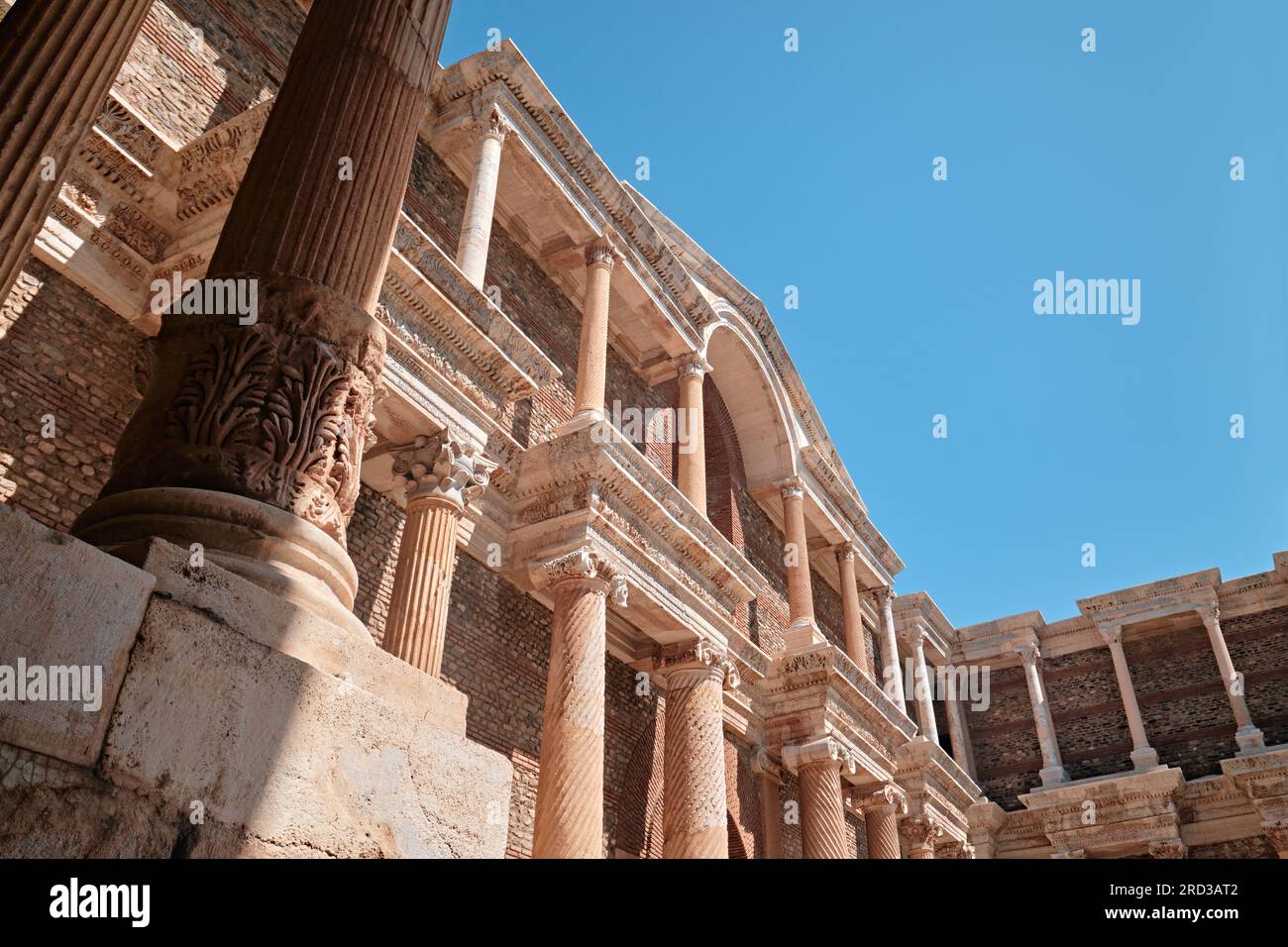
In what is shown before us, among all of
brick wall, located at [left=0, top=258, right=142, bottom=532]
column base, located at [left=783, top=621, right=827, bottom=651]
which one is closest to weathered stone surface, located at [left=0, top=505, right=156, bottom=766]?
brick wall, located at [left=0, top=258, right=142, bottom=532]

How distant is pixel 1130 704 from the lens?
24531mm

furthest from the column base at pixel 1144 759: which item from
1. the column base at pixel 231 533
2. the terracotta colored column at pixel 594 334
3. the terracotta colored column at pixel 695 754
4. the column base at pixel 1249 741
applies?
the column base at pixel 231 533

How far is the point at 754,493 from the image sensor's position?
18859 millimetres

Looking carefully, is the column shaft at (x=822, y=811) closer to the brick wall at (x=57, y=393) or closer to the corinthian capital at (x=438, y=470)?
the corinthian capital at (x=438, y=470)

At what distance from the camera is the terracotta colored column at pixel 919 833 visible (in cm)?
1852

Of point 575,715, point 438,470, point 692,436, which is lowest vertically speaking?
point 575,715

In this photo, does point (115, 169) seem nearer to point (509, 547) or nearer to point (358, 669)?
point (509, 547)

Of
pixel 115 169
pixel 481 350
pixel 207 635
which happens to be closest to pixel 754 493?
pixel 481 350

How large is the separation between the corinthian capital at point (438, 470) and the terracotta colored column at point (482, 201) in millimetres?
2190

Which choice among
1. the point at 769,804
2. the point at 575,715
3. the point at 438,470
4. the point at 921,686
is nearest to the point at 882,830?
the point at 769,804

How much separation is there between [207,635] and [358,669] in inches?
22.6

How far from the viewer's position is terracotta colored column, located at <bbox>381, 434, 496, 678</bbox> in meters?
8.09

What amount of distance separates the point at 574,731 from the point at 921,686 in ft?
53.5

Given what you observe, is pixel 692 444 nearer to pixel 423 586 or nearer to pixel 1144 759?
pixel 423 586
